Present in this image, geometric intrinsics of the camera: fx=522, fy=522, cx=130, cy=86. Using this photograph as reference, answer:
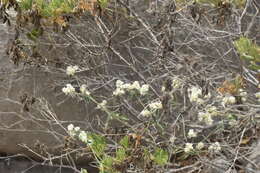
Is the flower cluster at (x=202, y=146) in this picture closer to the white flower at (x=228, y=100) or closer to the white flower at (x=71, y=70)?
the white flower at (x=228, y=100)

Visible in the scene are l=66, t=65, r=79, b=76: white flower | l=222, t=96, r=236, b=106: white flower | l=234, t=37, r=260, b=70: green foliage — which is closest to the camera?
l=234, t=37, r=260, b=70: green foliage

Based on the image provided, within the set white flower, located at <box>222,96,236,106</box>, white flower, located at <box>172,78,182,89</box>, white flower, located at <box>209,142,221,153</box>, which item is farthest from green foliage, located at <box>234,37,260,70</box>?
white flower, located at <box>209,142,221,153</box>

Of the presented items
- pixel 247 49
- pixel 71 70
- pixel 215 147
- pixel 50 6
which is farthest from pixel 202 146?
pixel 50 6

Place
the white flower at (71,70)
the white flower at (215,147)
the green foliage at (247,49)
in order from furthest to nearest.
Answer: the white flower at (71,70)
the white flower at (215,147)
the green foliage at (247,49)

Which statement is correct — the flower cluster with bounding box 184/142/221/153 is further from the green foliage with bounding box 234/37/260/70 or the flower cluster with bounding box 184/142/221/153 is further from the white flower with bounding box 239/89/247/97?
the green foliage with bounding box 234/37/260/70

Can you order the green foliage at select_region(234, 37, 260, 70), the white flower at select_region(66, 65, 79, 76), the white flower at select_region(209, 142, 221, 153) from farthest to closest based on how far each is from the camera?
1. the white flower at select_region(66, 65, 79, 76)
2. the white flower at select_region(209, 142, 221, 153)
3. the green foliage at select_region(234, 37, 260, 70)

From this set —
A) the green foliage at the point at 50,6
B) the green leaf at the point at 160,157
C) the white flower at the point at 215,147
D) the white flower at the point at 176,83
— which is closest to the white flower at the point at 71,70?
the green foliage at the point at 50,6

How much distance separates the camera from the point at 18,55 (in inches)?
135

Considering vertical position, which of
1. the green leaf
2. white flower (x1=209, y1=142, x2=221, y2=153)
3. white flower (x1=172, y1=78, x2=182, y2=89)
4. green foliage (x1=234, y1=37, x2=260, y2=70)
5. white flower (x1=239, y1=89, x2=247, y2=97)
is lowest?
white flower (x1=209, y1=142, x2=221, y2=153)

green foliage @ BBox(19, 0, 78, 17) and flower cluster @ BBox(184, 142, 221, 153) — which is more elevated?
green foliage @ BBox(19, 0, 78, 17)

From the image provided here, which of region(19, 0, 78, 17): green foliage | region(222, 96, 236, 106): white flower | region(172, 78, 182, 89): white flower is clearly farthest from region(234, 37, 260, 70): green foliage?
region(19, 0, 78, 17): green foliage

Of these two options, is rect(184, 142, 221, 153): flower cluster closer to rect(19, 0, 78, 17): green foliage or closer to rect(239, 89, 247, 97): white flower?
rect(239, 89, 247, 97): white flower

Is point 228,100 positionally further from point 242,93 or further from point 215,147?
point 215,147

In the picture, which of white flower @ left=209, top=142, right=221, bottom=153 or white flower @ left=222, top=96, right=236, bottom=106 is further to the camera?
white flower @ left=209, top=142, right=221, bottom=153
